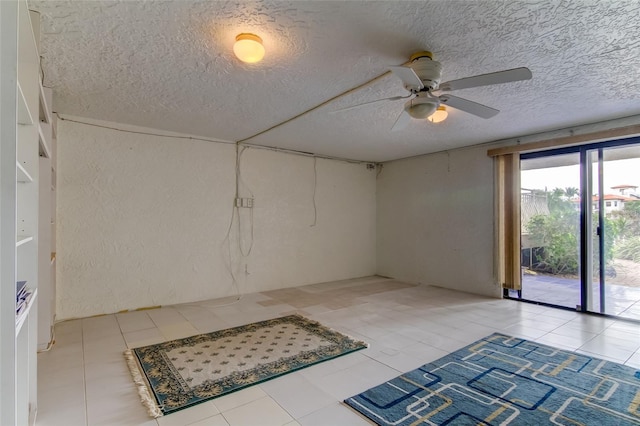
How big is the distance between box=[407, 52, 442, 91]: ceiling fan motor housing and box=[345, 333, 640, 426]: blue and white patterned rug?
82.7 inches

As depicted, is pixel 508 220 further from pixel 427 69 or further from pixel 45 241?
pixel 45 241

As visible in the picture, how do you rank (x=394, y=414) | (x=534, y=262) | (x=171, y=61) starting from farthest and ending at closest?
(x=534, y=262) → (x=171, y=61) → (x=394, y=414)

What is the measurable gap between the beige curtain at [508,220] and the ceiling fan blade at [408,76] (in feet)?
9.81

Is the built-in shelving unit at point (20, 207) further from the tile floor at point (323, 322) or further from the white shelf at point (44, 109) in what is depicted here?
the tile floor at point (323, 322)

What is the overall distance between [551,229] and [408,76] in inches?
141

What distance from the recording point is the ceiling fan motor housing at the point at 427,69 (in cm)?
215

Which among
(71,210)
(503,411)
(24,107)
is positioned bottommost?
(503,411)

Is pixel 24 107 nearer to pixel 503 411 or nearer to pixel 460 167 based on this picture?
pixel 503 411

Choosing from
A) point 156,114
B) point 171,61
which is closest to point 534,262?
point 171,61

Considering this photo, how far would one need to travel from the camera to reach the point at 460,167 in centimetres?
497

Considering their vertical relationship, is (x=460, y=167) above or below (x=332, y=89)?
below

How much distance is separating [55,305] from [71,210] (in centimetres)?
105

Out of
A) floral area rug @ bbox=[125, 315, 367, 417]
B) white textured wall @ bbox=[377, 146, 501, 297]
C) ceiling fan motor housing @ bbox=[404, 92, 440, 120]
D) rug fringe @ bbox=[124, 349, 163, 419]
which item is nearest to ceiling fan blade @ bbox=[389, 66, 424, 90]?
ceiling fan motor housing @ bbox=[404, 92, 440, 120]

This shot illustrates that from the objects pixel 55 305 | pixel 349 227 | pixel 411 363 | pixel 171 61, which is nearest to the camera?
pixel 171 61
